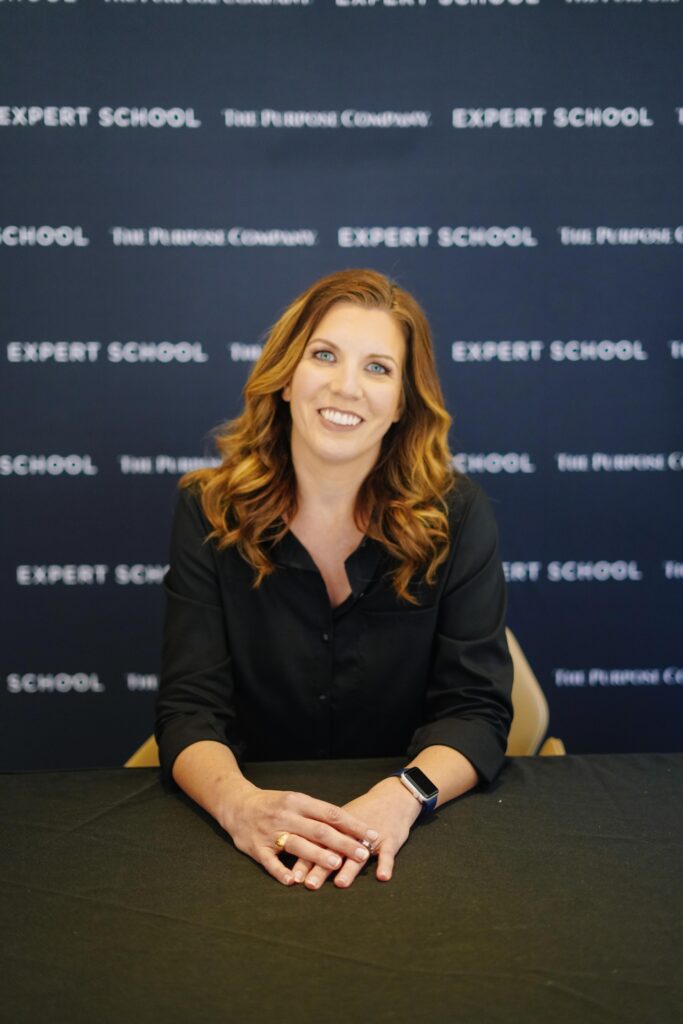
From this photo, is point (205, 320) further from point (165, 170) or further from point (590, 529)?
point (590, 529)

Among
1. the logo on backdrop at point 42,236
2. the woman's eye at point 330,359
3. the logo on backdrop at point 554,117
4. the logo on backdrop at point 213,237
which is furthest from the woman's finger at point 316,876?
the logo on backdrop at point 554,117

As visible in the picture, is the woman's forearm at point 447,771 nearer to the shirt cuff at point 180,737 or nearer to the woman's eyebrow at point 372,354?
the shirt cuff at point 180,737

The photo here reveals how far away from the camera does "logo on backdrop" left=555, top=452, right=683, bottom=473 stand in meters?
3.27

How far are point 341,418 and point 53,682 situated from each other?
5.98 feet

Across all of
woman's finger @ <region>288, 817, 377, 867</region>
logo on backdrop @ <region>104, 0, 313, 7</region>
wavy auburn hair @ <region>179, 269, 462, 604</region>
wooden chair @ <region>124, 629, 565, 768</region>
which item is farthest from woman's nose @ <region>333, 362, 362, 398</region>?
logo on backdrop @ <region>104, 0, 313, 7</region>

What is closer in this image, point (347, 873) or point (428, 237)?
point (347, 873)

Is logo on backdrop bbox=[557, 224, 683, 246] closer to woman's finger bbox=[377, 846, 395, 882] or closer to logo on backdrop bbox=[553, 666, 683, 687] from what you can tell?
logo on backdrop bbox=[553, 666, 683, 687]

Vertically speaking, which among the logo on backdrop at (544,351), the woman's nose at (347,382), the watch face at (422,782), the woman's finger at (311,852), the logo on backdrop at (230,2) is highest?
the logo on backdrop at (230,2)

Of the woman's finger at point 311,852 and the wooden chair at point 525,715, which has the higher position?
the woman's finger at point 311,852

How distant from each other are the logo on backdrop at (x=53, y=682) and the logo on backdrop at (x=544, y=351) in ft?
5.45

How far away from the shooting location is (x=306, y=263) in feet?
10.4

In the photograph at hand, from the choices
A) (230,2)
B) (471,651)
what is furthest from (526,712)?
(230,2)

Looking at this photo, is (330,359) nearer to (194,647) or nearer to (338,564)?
(338,564)

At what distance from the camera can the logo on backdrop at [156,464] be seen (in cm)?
321
